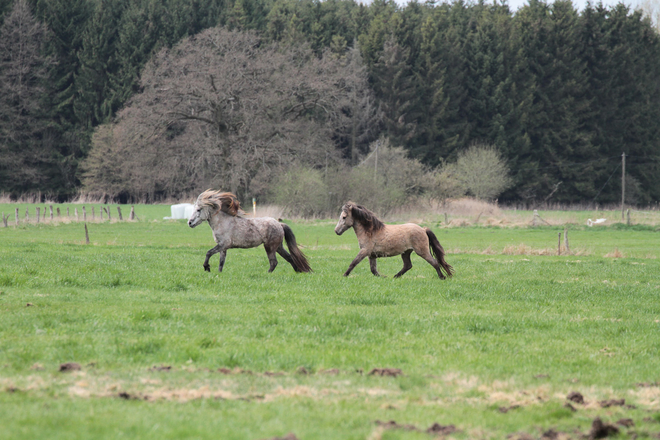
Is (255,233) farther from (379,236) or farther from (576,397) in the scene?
(576,397)

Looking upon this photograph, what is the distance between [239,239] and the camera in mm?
17125

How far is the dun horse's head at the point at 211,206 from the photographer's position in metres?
17.0

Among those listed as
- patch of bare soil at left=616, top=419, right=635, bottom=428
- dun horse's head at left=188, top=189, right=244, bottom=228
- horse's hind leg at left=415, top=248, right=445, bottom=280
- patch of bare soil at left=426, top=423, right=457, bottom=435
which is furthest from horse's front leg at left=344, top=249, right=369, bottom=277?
patch of bare soil at left=426, top=423, right=457, bottom=435

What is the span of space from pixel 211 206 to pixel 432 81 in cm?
6470

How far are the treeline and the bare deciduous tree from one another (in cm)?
1625

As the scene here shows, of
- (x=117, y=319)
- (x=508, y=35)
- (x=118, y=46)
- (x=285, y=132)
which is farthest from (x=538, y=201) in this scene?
(x=117, y=319)

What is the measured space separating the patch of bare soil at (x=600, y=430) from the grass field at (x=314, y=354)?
103 millimetres

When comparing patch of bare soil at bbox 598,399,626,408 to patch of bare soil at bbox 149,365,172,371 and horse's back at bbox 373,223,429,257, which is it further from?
horse's back at bbox 373,223,429,257

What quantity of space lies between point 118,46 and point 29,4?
417 inches

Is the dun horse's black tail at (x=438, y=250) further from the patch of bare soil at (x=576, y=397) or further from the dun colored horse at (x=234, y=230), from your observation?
the patch of bare soil at (x=576, y=397)

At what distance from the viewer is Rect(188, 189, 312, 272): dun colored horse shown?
Answer: 1705cm

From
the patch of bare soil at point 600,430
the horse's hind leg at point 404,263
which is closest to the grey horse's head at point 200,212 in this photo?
the horse's hind leg at point 404,263

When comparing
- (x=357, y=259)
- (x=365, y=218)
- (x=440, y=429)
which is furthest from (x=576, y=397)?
(x=365, y=218)

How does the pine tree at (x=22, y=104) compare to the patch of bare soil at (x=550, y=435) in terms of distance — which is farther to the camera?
the pine tree at (x=22, y=104)
